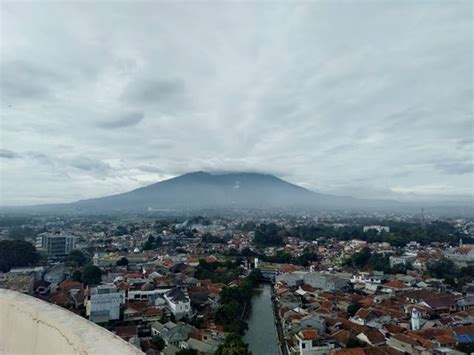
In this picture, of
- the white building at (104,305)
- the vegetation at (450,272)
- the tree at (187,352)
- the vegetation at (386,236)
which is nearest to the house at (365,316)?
the tree at (187,352)

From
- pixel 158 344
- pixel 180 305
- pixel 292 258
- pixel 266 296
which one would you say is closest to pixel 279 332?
pixel 180 305

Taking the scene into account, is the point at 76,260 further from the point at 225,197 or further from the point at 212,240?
the point at 225,197

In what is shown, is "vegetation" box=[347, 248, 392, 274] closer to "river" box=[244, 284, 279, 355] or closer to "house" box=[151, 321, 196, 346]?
"river" box=[244, 284, 279, 355]

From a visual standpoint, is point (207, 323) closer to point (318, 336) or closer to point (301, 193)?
point (318, 336)

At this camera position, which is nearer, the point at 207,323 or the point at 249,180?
the point at 207,323

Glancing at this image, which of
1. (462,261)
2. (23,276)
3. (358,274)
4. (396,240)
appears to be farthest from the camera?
(396,240)

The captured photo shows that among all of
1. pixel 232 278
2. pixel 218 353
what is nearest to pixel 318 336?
pixel 218 353

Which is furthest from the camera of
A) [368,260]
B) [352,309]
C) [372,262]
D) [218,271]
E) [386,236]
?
[386,236]
